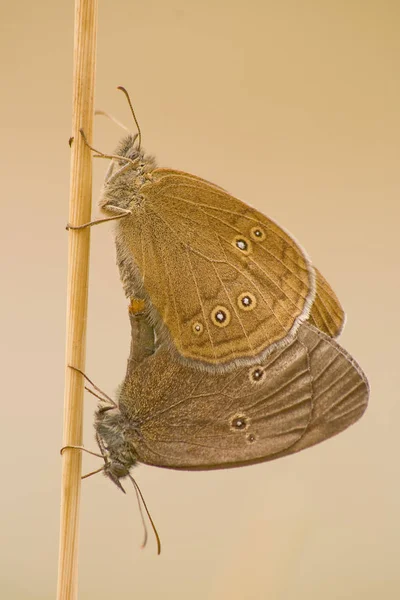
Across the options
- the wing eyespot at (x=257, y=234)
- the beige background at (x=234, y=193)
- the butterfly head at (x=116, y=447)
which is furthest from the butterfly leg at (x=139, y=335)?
the beige background at (x=234, y=193)

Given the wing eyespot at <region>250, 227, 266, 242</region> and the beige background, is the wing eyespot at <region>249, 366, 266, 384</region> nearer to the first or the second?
the wing eyespot at <region>250, 227, 266, 242</region>

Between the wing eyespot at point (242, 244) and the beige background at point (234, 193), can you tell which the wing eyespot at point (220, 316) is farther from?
the beige background at point (234, 193)

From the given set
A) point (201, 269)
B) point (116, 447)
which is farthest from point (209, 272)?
point (116, 447)

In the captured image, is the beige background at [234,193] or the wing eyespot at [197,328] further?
the beige background at [234,193]

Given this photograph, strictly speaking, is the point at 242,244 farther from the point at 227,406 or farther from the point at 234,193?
the point at 234,193

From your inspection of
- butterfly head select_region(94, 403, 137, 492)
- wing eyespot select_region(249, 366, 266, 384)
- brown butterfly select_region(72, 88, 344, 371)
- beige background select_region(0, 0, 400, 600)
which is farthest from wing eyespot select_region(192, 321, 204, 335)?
beige background select_region(0, 0, 400, 600)

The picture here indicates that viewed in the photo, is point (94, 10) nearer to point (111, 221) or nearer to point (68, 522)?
point (111, 221)

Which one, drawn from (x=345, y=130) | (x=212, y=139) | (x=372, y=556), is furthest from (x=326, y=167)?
(x=372, y=556)
